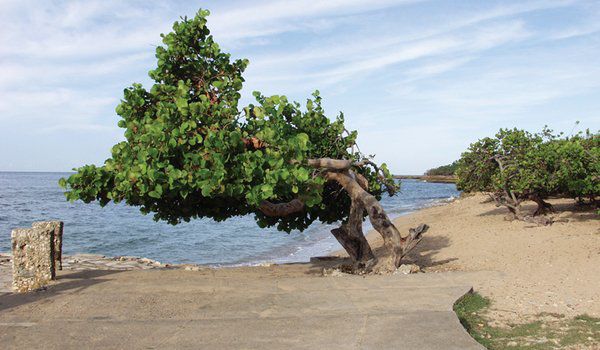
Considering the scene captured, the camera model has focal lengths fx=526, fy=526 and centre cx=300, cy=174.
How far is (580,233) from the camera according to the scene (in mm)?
→ 15578

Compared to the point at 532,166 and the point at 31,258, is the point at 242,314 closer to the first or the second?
the point at 31,258

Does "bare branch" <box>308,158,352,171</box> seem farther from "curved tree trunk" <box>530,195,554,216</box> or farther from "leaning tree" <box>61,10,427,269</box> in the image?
"curved tree trunk" <box>530,195,554,216</box>

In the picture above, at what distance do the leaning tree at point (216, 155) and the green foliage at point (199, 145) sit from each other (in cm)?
2

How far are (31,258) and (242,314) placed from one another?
15.4 feet

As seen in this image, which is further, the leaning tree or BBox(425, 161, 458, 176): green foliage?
BBox(425, 161, 458, 176): green foliage

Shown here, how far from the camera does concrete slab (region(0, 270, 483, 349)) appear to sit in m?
6.07

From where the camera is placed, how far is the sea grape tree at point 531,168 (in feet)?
52.4

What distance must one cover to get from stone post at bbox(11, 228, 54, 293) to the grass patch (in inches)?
285

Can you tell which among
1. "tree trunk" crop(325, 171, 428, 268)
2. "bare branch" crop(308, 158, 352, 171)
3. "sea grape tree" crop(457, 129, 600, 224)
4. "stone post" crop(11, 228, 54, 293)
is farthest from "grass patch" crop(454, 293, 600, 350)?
"sea grape tree" crop(457, 129, 600, 224)

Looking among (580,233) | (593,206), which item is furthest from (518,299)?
(593,206)

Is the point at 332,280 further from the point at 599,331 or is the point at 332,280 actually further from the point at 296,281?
the point at 599,331

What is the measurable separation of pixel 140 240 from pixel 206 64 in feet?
73.9

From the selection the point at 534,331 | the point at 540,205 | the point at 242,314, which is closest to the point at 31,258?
the point at 242,314

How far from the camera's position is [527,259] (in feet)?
40.8
